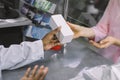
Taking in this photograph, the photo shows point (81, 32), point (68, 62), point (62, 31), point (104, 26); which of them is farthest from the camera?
point (104, 26)

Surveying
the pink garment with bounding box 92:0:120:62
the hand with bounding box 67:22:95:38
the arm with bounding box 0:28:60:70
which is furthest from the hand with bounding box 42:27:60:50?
the pink garment with bounding box 92:0:120:62

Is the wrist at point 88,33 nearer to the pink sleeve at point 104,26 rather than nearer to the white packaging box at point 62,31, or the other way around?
the pink sleeve at point 104,26

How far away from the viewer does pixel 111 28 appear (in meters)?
1.30

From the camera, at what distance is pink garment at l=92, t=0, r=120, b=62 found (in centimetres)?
126

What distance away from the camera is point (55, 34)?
3.43 ft

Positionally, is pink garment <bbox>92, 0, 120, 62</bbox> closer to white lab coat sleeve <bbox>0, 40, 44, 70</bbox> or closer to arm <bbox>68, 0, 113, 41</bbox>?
arm <bbox>68, 0, 113, 41</bbox>

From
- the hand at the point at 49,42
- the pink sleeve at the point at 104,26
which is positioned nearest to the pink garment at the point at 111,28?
the pink sleeve at the point at 104,26

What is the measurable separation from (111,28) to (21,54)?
0.57 meters

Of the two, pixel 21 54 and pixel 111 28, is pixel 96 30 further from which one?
pixel 21 54

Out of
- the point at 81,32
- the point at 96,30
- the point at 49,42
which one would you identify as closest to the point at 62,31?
the point at 49,42

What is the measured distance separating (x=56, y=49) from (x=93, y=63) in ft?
0.72

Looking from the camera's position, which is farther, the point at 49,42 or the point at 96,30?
the point at 96,30

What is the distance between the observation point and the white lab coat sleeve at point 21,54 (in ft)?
3.30

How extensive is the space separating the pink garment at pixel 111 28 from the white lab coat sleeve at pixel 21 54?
41 centimetres
